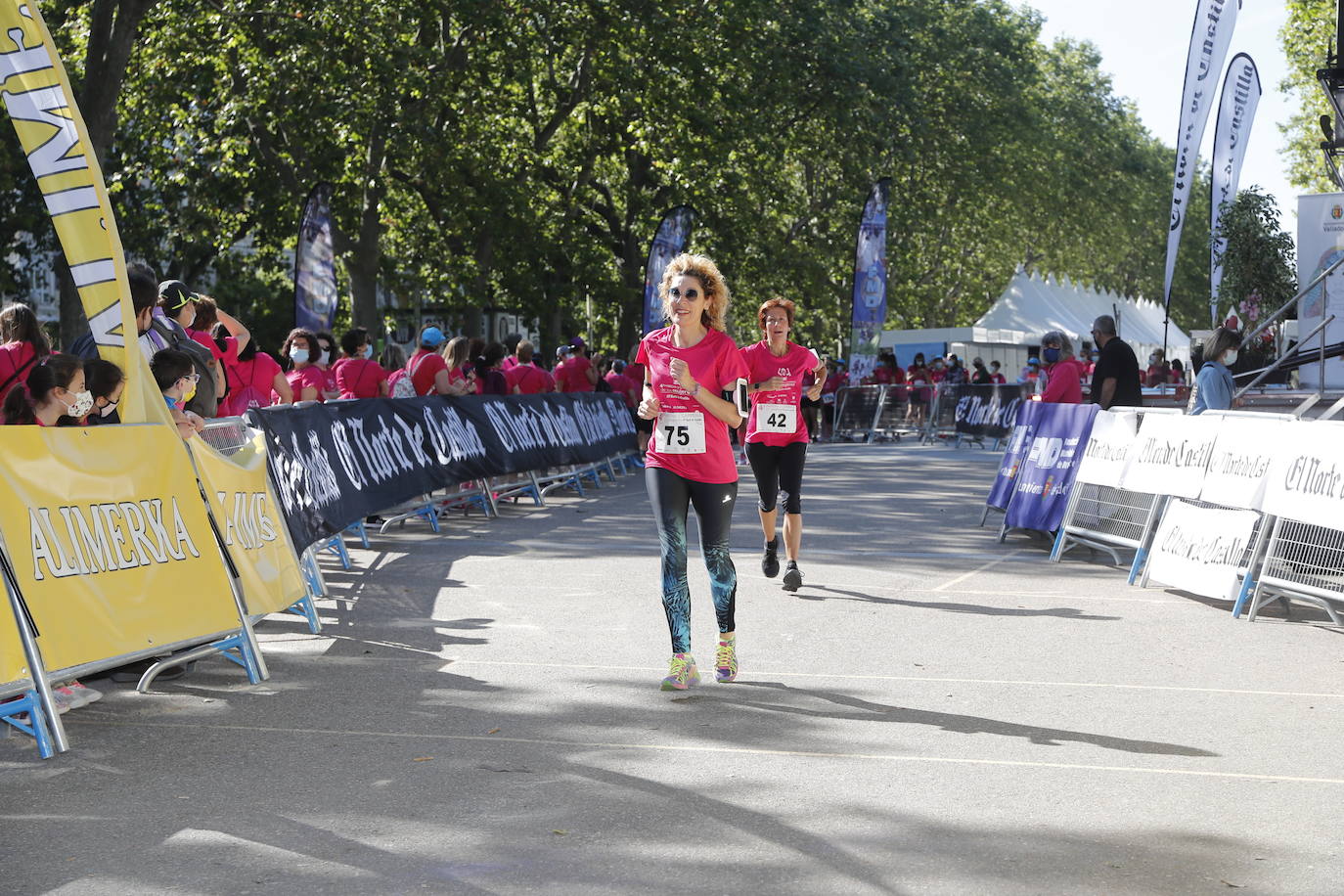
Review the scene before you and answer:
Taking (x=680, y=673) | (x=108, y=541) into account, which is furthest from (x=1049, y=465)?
(x=108, y=541)

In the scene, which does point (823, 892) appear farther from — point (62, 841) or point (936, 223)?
point (936, 223)

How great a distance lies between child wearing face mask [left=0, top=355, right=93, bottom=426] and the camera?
7402 millimetres

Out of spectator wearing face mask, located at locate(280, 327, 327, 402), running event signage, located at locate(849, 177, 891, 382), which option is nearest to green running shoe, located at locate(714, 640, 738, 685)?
spectator wearing face mask, located at locate(280, 327, 327, 402)

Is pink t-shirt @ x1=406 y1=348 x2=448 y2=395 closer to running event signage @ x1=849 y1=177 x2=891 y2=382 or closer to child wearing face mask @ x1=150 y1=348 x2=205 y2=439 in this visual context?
child wearing face mask @ x1=150 y1=348 x2=205 y2=439

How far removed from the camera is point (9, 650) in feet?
19.9

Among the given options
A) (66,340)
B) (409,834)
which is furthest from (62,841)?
(66,340)

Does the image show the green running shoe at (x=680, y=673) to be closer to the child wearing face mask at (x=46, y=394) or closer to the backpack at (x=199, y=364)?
the child wearing face mask at (x=46, y=394)

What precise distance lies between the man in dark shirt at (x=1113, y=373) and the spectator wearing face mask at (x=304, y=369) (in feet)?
23.2

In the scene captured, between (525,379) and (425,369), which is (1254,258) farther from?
(425,369)

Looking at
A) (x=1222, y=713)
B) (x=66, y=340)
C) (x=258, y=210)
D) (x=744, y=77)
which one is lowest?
(x=1222, y=713)

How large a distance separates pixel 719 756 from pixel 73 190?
4496 mm

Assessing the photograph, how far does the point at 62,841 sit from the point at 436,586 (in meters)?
6.23

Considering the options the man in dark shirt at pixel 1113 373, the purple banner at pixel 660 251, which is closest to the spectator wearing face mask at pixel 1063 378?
the man in dark shirt at pixel 1113 373

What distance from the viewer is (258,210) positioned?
31.5 m
